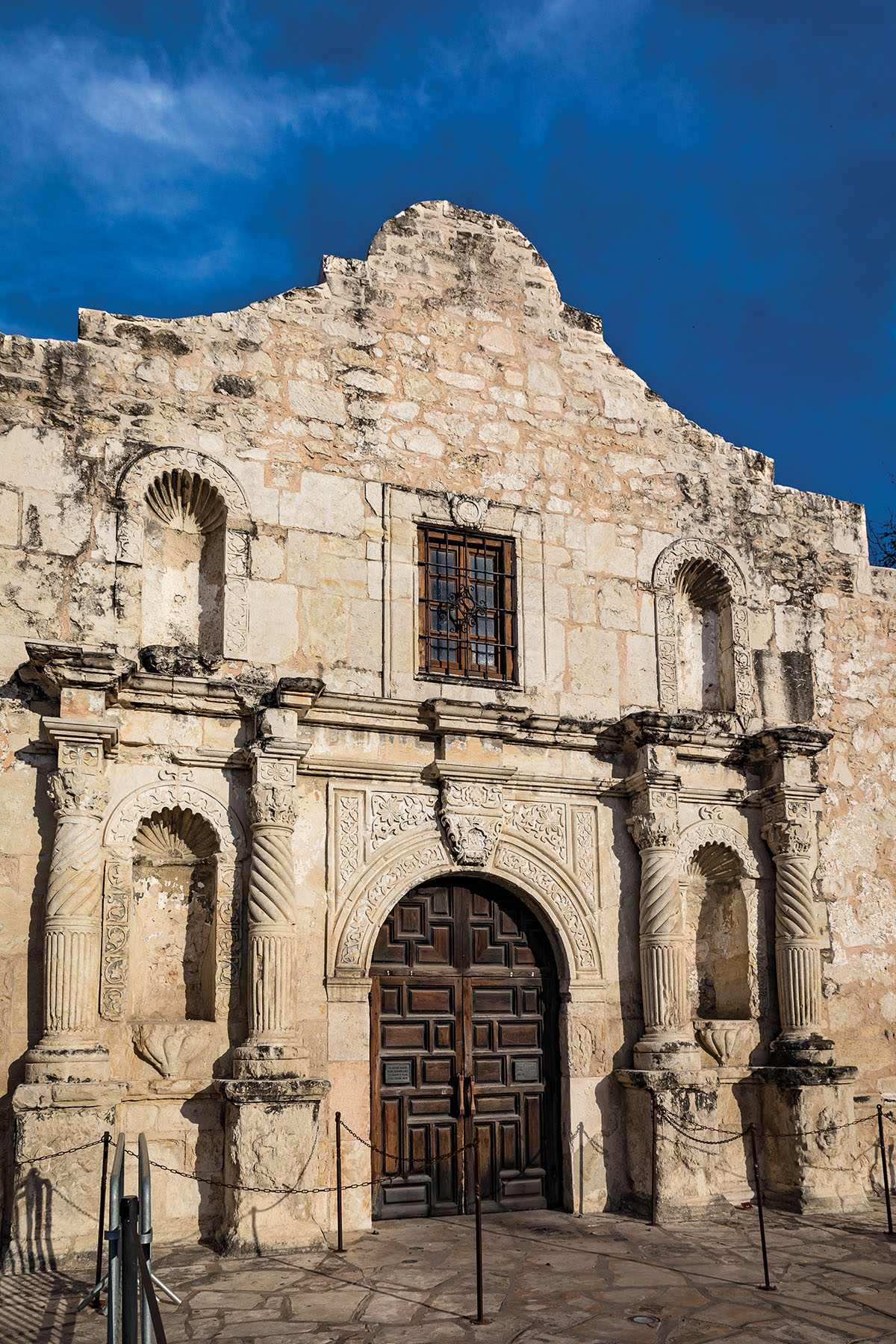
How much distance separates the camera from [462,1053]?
8.64 m

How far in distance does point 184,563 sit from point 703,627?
176 inches

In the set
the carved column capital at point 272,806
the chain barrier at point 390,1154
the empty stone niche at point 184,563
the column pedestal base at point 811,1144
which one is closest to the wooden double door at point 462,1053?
the chain barrier at point 390,1154

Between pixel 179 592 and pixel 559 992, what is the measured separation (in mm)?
4070

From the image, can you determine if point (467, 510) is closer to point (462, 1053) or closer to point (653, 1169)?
point (462, 1053)

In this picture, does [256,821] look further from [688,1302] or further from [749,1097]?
[749,1097]

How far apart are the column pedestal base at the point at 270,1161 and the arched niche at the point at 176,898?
617 mm

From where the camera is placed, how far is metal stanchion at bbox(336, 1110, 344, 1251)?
24.1 feet

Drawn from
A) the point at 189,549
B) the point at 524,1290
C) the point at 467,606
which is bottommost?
the point at 524,1290

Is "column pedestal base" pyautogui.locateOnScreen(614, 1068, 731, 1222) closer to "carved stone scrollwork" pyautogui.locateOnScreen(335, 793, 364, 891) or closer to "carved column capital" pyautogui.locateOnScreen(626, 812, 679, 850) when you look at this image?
"carved column capital" pyautogui.locateOnScreen(626, 812, 679, 850)

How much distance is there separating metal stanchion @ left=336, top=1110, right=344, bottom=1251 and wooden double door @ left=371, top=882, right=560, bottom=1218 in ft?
1.61

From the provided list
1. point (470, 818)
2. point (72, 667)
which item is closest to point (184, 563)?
point (72, 667)

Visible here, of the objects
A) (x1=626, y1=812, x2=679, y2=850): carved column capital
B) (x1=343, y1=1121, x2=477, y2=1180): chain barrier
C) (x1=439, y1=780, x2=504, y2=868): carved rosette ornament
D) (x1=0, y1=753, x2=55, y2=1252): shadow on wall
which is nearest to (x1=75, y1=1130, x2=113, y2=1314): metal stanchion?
(x1=0, y1=753, x2=55, y2=1252): shadow on wall

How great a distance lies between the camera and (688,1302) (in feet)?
20.6

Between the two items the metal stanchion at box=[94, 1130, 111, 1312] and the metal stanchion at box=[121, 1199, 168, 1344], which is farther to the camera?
the metal stanchion at box=[94, 1130, 111, 1312]
